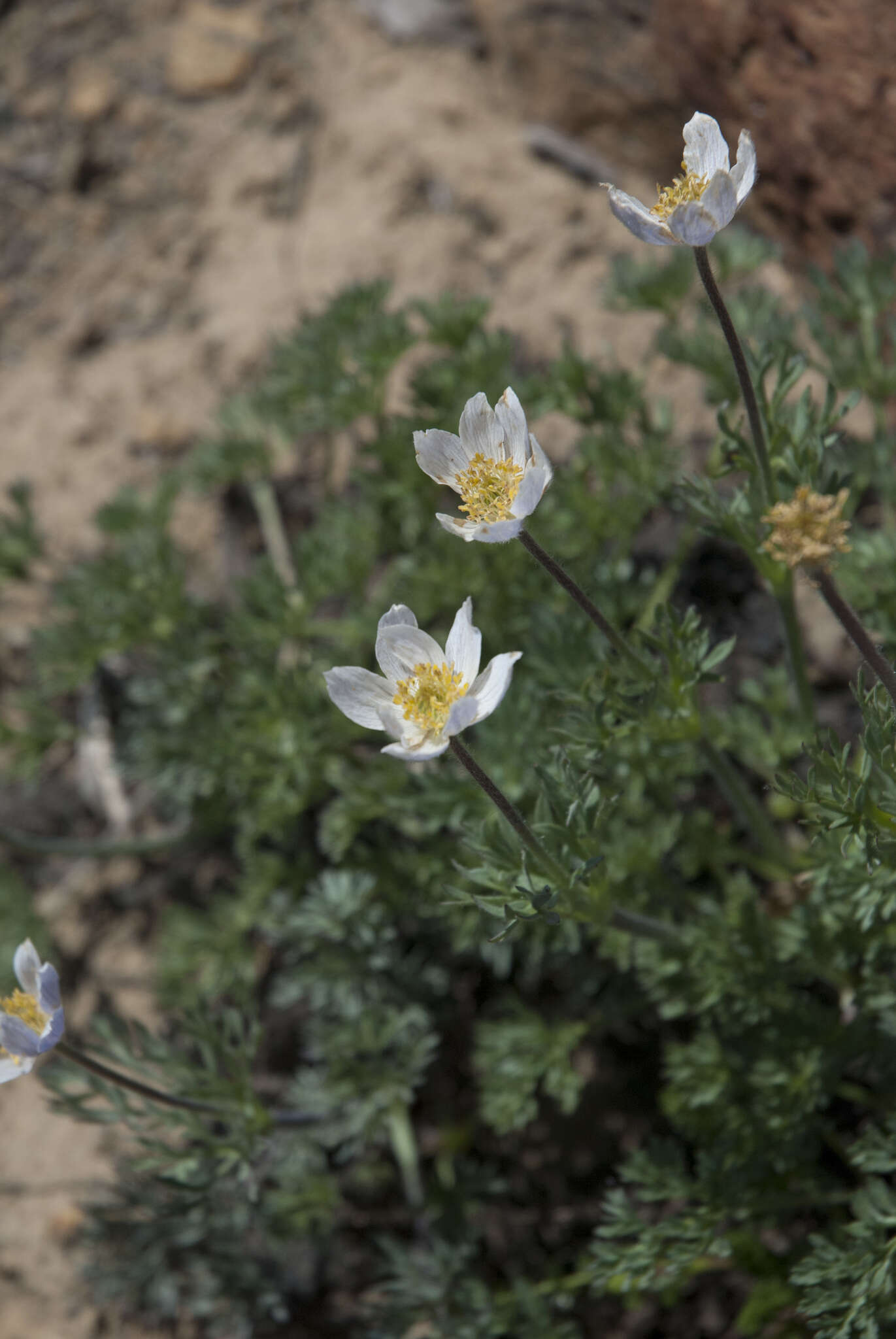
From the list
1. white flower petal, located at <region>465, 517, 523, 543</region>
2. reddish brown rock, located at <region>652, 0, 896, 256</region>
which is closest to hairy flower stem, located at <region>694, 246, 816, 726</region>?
white flower petal, located at <region>465, 517, 523, 543</region>

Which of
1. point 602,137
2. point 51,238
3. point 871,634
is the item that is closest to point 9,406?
point 51,238

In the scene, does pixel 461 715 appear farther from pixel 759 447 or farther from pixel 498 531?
pixel 759 447

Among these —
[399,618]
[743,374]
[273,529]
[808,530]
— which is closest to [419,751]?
[399,618]

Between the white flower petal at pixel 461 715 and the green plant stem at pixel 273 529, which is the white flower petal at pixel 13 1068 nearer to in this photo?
the white flower petal at pixel 461 715

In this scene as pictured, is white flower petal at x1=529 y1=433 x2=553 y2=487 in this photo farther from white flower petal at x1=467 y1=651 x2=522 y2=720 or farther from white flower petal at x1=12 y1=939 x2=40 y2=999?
white flower petal at x1=12 y1=939 x2=40 y2=999

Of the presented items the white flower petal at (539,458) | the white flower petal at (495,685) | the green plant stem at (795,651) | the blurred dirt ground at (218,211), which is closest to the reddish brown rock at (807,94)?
the blurred dirt ground at (218,211)

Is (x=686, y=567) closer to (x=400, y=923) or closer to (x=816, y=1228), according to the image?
(x=400, y=923)
